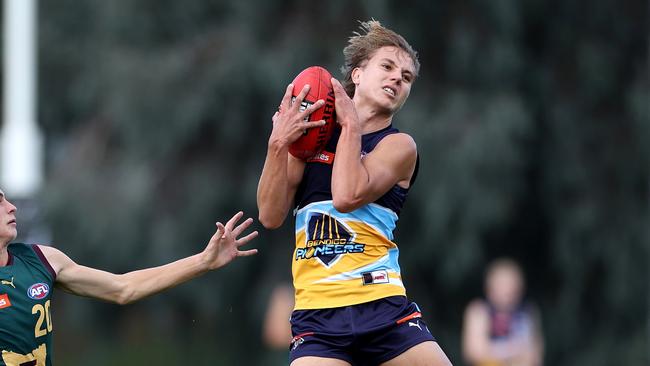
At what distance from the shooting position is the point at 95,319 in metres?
17.1

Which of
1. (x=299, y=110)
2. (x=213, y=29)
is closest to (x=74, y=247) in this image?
(x=213, y=29)

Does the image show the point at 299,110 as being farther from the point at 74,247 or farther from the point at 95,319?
the point at 95,319

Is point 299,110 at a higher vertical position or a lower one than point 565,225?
higher

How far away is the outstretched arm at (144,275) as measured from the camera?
5.86 m

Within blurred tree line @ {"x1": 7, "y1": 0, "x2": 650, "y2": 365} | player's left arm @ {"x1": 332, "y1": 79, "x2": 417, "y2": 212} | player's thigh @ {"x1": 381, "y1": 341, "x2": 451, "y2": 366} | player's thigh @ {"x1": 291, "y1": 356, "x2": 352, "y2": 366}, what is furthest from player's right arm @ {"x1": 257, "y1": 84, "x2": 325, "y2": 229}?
blurred tree line @ {"x1": 7, "y1": 0, "x2": 650, "y2": 365}

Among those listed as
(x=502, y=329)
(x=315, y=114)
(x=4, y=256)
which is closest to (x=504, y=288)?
(x=502, y=329)

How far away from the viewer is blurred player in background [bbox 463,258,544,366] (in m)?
10.7

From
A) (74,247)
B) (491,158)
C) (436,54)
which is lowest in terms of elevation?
(74,247)

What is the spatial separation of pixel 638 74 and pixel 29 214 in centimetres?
718

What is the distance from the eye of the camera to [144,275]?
5.98m

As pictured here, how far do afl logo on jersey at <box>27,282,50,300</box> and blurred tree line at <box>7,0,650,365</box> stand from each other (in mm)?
8810

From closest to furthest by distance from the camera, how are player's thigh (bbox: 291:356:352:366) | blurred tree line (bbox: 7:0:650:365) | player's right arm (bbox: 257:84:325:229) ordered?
1. player's thigh (bbox: 291:356:352:366)
2. player's right arm (bbox: 257:84:325:229)
3. blurred tree line (bbox: 7:0:650:365)

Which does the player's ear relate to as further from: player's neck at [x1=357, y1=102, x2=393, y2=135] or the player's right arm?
the player's right arm

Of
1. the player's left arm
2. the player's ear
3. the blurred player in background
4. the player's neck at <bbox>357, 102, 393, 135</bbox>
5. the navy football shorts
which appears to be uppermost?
the player's ear
